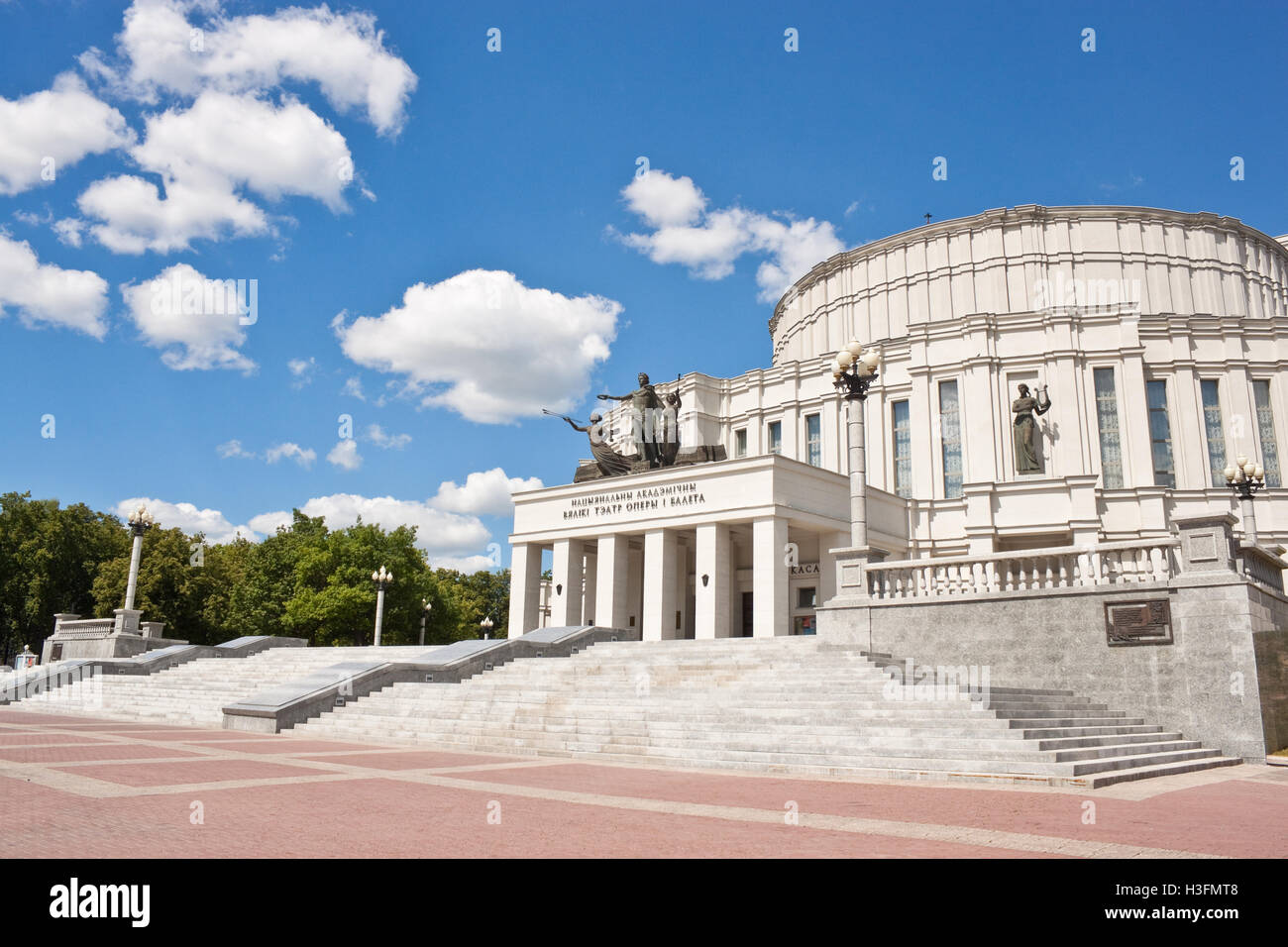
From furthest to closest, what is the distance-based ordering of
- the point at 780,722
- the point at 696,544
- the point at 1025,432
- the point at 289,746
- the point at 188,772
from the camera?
the point at 1025,432 < the point at 696,544 < the point at 289,746 < the point at 780,722 < the point at 188,772

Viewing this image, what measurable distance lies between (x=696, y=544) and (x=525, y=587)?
317 inches

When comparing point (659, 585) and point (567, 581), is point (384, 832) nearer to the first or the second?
point (659, 585)

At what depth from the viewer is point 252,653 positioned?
107 ft

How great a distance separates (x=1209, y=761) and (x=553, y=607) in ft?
87.1

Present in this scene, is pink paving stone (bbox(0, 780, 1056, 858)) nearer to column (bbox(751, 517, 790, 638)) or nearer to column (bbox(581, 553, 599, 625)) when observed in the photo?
column (bbox(751, 517, 790, 638))

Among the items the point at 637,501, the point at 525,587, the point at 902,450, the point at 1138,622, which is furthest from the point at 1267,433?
the point at 525,587

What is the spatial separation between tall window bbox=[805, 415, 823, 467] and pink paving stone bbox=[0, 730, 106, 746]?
1405 inches

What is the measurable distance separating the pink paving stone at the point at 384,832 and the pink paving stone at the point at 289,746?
226 inches

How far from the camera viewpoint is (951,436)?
42.3m

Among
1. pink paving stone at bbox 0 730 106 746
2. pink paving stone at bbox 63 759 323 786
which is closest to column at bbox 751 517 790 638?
pink paving stone at bbox 0 730 106 746

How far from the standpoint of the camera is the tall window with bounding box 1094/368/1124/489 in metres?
40.0
